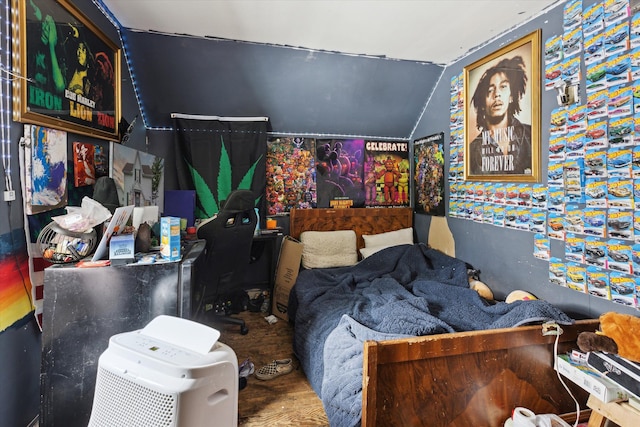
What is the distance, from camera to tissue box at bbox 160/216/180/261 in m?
1.49

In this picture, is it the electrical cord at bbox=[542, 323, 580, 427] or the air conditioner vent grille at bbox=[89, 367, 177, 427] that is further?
the electrical cord at bbox=[542, 323, 580, 427]

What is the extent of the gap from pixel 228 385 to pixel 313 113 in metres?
2.70

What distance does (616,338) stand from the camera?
1415 mm

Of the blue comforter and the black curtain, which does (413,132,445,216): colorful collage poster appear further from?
the black curtain

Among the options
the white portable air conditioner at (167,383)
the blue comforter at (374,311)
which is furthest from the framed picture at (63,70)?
the blue comforter at (374,311)

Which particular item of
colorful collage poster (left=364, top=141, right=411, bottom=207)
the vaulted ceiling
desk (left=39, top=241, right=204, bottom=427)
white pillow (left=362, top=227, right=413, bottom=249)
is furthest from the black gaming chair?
colorful collage poster (left=364, top=141, right=411, bottom=207)

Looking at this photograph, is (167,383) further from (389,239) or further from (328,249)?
(389,239)

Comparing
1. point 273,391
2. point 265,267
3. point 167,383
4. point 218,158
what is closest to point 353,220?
point 265,267

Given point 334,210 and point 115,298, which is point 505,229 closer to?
point 334,210

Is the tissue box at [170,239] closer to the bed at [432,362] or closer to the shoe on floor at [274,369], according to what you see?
the bed at [432,362]

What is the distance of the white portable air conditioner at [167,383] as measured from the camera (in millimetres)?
875

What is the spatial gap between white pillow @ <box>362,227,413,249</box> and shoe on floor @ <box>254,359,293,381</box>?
153 cm

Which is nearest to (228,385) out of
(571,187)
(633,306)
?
(633,306)

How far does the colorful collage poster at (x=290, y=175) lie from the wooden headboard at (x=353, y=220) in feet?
0.47
